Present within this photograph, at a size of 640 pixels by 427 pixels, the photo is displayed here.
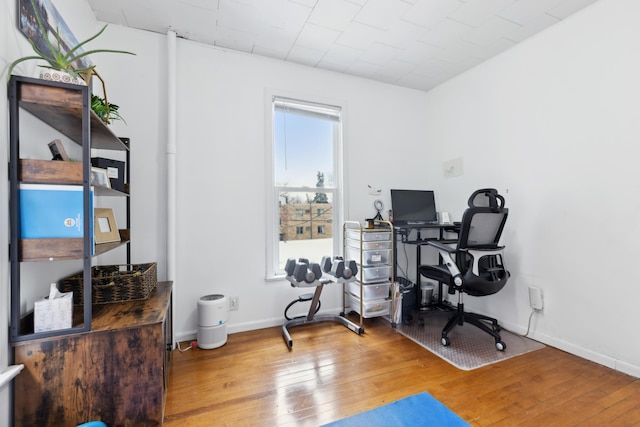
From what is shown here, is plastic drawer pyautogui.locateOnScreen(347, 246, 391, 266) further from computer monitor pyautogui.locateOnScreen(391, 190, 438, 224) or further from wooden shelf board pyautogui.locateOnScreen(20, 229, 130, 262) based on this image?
wooden shelf board pyautogui.locateOnScreen(20, 229, 130, 262)

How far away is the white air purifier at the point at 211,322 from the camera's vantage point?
2.25m

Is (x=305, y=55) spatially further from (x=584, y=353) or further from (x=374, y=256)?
(x=584, y=353)

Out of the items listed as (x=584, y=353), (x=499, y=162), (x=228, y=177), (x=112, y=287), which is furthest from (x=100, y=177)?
(x=584, y=353)

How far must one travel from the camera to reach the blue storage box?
3.89 ft

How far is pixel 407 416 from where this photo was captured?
1.51 metres

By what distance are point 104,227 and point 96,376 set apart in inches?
39.2

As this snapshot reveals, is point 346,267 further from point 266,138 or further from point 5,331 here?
point 5,331

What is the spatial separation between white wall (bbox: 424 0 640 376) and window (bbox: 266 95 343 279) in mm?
1579

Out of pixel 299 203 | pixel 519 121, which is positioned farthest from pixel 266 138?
pixel 519 121

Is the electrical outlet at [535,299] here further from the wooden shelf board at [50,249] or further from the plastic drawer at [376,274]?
the wooden shelf board at [50,249]

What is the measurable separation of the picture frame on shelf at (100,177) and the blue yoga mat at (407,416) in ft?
6.14

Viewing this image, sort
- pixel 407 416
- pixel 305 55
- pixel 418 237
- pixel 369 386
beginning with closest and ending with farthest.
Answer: pixel 407 416, pixel 369 386, pixel 305 55, pixel 418 237

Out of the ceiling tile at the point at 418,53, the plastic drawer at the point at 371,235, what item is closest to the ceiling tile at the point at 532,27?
the ceiling tile at the point at 418,53

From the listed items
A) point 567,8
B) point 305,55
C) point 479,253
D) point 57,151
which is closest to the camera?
point 57,151
